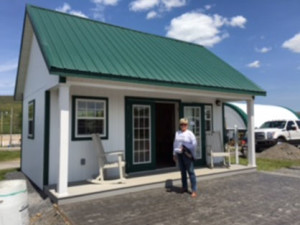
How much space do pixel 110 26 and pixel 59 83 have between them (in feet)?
13.5

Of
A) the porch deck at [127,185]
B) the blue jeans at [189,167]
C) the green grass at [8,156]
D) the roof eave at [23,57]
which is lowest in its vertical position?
the green grass at [8,156]

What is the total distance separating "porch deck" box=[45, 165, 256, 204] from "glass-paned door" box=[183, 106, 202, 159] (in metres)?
1.14

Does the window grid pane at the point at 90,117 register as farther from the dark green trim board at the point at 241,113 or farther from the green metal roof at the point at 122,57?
the dark green trim board at the point at 241,113

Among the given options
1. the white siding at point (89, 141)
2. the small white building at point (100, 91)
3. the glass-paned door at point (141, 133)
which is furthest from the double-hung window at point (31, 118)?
the glass-paned door at point (141, 133)

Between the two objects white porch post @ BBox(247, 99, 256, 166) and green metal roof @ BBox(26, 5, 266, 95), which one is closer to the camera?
green metal roof @ BBox(26, 5, 266, 95)

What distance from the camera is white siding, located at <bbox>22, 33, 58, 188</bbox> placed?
6664 millimetres

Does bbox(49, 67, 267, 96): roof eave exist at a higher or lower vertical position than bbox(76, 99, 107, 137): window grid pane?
higher

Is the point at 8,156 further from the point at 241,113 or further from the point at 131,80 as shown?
the point at 241,113

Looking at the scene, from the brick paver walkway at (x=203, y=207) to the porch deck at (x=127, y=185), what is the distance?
177mm

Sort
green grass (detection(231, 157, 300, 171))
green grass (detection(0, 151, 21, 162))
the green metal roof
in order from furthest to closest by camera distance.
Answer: green grass (detection(0, 151, 21, 162)), green grass (detection(231, 157, 300, 171)), the green metal roof

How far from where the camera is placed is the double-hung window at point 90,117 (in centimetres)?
678

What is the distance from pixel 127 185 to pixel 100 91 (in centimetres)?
265

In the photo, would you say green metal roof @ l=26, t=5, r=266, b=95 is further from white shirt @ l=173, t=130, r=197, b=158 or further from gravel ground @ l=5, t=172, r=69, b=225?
gravel ground @ l=5, t=172, r=69, b=225

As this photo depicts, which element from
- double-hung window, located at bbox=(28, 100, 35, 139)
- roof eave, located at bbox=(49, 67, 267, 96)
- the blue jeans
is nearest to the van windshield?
roof eave, located at bbox=(49, 67, 267, 96)
